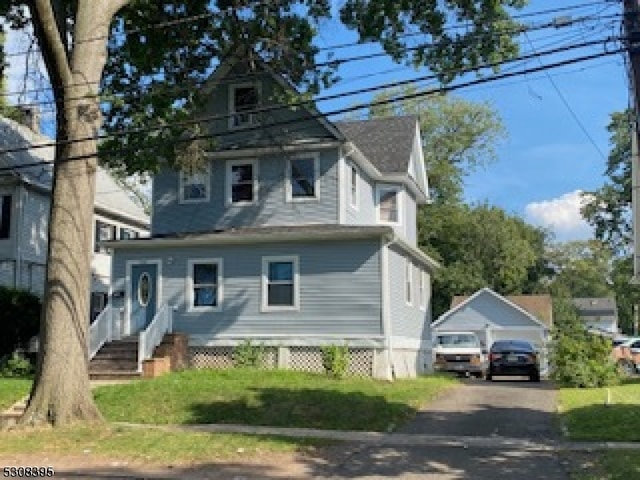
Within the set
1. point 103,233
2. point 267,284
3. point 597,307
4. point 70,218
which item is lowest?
point 267,284

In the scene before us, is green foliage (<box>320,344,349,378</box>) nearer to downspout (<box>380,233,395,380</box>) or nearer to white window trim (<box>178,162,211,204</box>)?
downspout (<box>380,233,395,380</box>)

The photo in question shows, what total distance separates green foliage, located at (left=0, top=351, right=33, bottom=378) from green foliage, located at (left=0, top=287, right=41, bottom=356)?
0.56m

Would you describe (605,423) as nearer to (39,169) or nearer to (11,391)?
(11,391)

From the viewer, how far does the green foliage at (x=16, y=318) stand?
A: 79.3 ft

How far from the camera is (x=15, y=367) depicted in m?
23.1

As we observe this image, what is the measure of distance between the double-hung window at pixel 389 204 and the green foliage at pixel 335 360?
26.1 feet

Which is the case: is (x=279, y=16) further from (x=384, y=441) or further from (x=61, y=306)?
(x=384, y=441)

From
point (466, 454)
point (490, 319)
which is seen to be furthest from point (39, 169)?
point (490, 319)

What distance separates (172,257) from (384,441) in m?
12.9

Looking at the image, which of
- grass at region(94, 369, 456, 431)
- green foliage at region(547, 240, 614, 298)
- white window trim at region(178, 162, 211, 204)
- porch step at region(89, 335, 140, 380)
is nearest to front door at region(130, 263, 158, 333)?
porch step at region(89, 335, 140, 380)

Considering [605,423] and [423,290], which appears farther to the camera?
[423,290]

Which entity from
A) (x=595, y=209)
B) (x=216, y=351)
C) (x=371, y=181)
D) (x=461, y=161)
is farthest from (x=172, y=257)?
(x=461, y=161)

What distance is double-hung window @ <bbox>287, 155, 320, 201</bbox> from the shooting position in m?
23.8

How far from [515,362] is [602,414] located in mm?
12654
